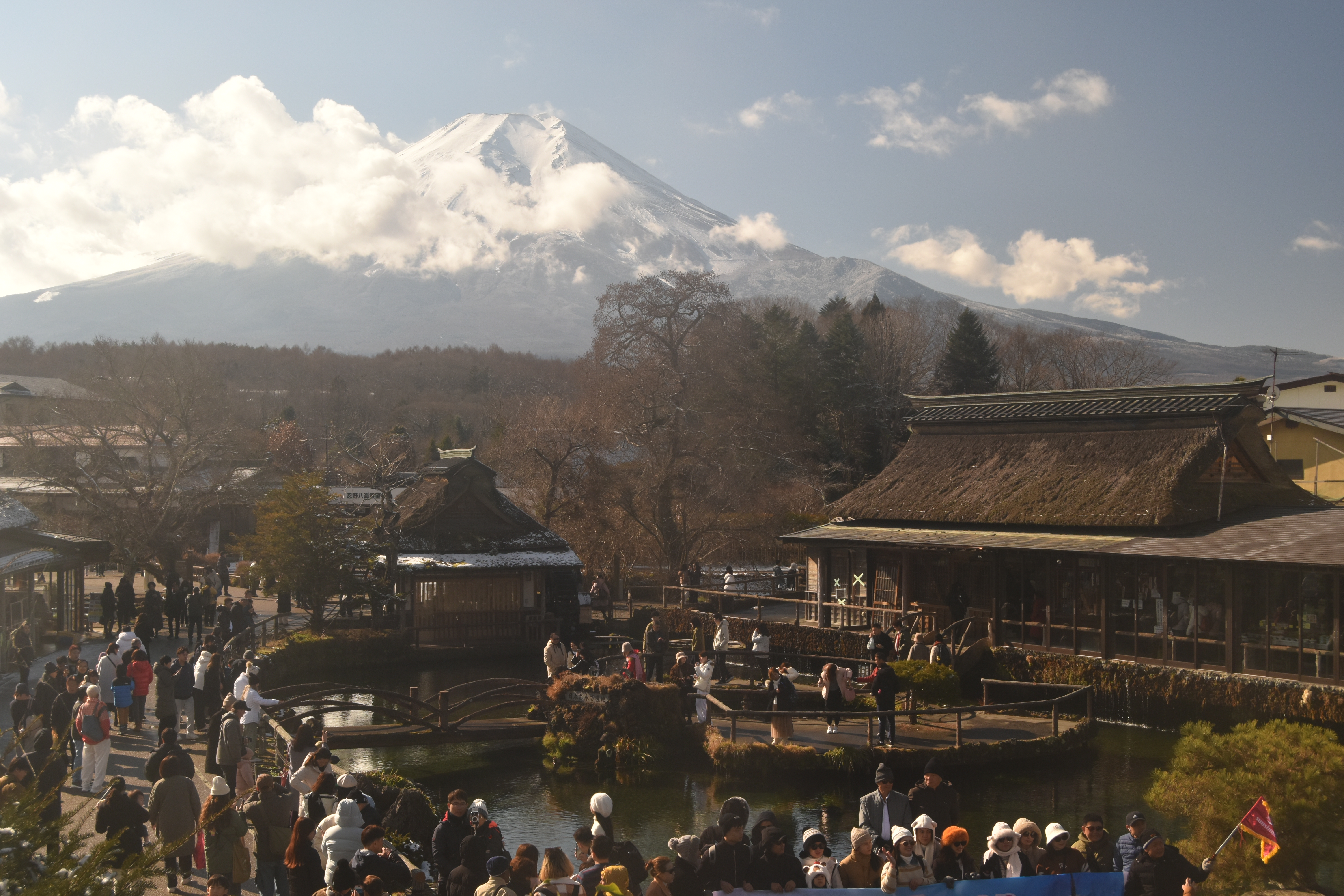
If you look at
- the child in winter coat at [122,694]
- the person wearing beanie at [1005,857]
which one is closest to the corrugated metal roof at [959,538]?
the person wearing beanie at [1005,857]

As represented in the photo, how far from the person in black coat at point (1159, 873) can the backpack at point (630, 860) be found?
4084 mm

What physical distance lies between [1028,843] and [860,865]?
4.84ft

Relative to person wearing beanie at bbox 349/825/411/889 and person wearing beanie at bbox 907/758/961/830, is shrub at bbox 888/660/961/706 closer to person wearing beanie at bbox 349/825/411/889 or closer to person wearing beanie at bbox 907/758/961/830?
person wearing beanie at bbox 907/758/961/830

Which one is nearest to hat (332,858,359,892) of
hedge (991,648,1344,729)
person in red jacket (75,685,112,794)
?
person in red jacket (75,685,112,794)

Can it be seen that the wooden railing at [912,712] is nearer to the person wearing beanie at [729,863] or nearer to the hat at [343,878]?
the person wearing beanie at [729,863]

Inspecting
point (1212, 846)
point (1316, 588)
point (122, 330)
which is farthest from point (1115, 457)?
point (122, 330)

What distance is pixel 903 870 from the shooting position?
7.96 meters

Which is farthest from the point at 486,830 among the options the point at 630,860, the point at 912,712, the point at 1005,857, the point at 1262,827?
the point at 912,712

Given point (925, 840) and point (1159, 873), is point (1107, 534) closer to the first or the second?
point (1159, 873)

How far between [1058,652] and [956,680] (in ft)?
12.5

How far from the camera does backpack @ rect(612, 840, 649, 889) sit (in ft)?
28.5

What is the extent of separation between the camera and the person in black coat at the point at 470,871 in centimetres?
788

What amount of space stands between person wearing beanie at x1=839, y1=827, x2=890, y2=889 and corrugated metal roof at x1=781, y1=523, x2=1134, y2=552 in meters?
14.7

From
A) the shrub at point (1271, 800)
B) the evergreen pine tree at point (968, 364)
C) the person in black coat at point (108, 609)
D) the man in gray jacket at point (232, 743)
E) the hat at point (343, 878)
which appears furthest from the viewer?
the evergreen pine tree at point (968, 364)
